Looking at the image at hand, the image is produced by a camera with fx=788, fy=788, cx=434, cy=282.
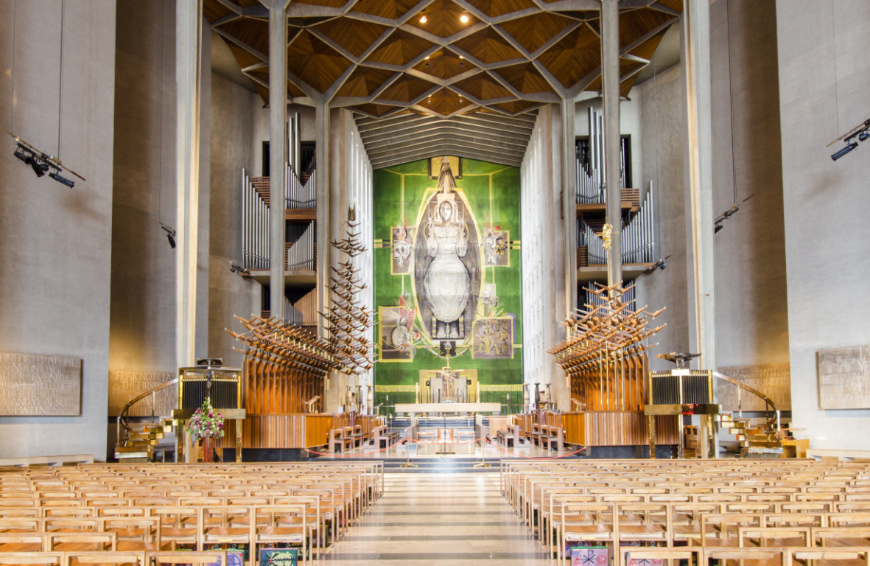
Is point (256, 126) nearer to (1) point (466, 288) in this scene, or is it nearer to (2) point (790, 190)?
(1) point (466, 288)

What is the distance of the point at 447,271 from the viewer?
29.3 m

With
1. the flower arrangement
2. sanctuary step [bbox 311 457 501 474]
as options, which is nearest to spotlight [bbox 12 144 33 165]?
the flower arrangement

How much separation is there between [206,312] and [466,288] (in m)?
13.7

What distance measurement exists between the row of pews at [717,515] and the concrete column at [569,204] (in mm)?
14298

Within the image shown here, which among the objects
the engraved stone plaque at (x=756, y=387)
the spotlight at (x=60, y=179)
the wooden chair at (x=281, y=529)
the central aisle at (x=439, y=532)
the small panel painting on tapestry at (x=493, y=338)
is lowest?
the central aisle at (x=439, y=532)

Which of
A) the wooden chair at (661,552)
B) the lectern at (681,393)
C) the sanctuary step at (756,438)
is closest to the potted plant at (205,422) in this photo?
the lectern at (681,393)

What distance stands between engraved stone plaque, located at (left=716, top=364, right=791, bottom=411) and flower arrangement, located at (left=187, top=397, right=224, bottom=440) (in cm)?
987

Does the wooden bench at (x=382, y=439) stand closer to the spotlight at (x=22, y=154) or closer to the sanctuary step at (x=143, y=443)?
the sanctuary step at (x=143, y=443)

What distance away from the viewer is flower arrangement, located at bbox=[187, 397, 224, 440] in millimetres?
10172

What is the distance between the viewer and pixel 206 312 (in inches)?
666

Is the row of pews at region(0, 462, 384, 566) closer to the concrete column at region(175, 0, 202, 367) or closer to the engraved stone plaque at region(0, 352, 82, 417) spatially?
the engraved stone plaque at region(0, 352, 82, 417)

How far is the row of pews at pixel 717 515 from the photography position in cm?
333

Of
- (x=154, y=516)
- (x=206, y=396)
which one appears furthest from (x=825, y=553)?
(x=206, y=396)

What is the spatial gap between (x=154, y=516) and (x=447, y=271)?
82.9ft
